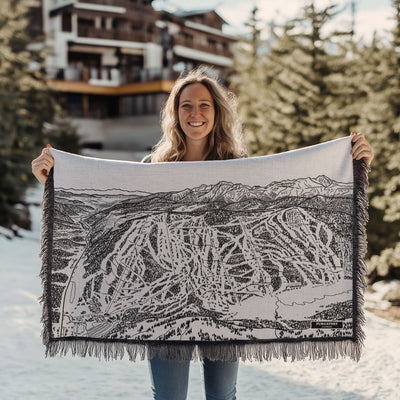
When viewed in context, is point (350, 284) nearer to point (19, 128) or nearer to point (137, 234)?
point (137, 234)

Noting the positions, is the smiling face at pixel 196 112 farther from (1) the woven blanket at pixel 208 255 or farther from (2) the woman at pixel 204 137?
(1) the woven blanket at pixel 208 255

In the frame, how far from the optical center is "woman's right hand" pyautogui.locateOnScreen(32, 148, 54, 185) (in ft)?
8.24

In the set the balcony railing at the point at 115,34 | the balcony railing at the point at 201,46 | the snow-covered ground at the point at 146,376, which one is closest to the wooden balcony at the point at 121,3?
the balcony railing at the point at 115,34

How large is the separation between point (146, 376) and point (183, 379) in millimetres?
2350

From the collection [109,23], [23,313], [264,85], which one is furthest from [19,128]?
[109,23]

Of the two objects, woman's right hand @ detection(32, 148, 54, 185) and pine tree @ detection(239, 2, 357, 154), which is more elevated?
pine tree @ detection(239, 2, 357, 154)

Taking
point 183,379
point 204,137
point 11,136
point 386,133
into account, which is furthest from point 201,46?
point 183,379

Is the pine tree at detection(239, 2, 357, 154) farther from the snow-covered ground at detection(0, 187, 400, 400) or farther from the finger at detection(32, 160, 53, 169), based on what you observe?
the finger at detection(32, 160, 53, 169)

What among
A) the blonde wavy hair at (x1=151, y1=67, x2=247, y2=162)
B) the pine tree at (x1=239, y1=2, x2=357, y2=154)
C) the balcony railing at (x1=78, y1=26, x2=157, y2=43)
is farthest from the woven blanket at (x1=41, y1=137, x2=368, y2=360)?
the balcony railing at (x1=78, y1=26, x2=157, y2=43)

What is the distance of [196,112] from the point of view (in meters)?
2.45

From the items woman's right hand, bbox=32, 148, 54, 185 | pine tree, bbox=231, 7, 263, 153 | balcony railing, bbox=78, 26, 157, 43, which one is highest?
balcony railing, bbox=78, 26, 157, 43

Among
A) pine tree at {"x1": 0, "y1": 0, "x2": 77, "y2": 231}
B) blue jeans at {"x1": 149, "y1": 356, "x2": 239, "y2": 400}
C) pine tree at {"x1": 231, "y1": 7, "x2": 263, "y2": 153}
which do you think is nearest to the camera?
blue jeans at {"x1": 149, "y1": 356, "x2": 239, "y2": 400}

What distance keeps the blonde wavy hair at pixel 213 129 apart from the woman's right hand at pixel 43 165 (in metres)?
0.51

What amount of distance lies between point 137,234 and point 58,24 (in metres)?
31.9
